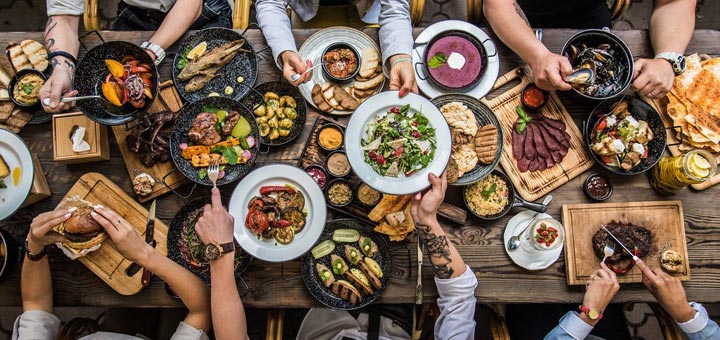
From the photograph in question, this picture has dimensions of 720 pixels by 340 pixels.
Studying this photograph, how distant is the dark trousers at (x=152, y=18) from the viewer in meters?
2.96

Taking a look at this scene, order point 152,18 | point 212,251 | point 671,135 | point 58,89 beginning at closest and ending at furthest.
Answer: point 212,251
point 58,89
point 671,135
point 152,18

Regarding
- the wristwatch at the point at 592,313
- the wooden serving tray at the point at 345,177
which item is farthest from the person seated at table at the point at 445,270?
the wristwatch at the point at 592,313

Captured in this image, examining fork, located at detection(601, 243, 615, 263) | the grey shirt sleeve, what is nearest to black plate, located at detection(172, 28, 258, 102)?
the grey shirt sleeve

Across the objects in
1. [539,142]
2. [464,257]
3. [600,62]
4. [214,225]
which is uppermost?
[600,62]

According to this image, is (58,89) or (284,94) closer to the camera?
(58,89)

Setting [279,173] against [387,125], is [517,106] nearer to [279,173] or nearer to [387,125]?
[387,125]

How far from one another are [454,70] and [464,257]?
1015 millimetres

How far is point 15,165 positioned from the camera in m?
2.23

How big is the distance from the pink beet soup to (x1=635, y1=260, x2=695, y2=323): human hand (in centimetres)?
128

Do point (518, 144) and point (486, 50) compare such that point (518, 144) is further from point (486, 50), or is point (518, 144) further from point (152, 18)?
point (152, 18)

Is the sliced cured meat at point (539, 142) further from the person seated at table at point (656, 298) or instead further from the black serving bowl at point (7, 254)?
the black serving bowl at point (7, 254)

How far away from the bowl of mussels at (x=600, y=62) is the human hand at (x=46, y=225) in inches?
99.9

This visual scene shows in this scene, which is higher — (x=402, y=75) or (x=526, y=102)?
(x=402, y=75)

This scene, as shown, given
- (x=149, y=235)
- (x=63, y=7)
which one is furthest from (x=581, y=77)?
(x=63, y=7)
